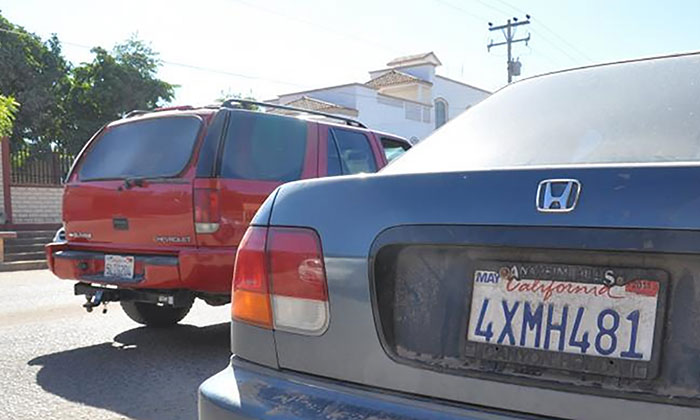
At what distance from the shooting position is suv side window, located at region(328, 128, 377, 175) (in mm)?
5484

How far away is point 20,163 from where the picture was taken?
58.5 feet

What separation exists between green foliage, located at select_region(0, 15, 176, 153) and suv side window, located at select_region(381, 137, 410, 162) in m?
23.1

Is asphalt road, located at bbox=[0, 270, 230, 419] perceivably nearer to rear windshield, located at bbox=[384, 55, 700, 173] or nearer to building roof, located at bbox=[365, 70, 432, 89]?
rear windshield, located at bbox=[384, 55, 700, 173]

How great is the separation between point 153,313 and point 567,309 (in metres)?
A: 4.87

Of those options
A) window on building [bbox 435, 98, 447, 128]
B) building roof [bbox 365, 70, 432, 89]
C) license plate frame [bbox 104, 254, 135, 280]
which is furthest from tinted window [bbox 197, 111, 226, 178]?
window on building [bbox 435, 98, 447, 128]

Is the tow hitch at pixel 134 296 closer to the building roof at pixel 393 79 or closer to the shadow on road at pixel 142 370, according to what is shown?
the shadow on road at pixel 142 370

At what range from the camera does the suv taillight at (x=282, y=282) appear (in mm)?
1641

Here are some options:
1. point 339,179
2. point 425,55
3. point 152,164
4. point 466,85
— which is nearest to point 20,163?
point 152,164

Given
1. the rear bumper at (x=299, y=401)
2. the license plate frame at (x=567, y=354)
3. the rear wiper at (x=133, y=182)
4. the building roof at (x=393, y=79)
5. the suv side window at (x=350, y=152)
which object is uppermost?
the building roof at (x=393, y=79)

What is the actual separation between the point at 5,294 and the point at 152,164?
503cm

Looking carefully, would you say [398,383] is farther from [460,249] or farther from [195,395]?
[195,395]

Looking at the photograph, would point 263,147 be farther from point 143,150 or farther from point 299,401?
point 299,401

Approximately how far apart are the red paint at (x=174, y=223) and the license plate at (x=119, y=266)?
0.21ft

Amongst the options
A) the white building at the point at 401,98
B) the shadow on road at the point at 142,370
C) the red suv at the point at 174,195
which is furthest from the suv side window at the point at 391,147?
the white building at the point at 401,98
